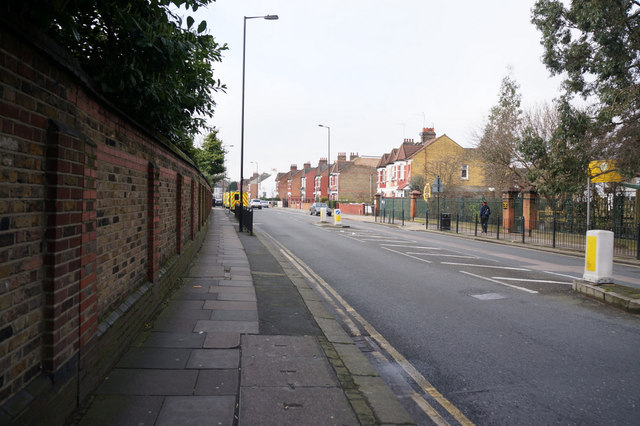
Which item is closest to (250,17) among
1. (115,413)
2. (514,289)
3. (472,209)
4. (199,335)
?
(472,209)

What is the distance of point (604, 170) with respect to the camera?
49.2 ft

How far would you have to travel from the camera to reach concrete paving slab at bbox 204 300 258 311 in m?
6.12

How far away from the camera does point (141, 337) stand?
4613 mm

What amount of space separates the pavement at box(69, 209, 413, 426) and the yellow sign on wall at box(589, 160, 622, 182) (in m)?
13.3

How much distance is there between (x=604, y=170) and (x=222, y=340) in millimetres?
15273

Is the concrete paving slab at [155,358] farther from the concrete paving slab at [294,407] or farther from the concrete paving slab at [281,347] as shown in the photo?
the concrete paving slab at [294,407]

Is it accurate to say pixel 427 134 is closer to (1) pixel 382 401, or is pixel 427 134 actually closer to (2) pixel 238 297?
(2) pixel 238 297

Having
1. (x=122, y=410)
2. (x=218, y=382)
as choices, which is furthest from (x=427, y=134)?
(x=122, y=410)

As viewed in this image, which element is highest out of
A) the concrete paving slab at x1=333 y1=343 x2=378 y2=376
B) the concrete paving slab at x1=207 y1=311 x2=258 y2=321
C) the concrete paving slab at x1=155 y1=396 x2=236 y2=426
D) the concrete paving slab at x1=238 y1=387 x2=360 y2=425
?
the concrete paving slab at x1=155 y1=396 x2=236 y2=426

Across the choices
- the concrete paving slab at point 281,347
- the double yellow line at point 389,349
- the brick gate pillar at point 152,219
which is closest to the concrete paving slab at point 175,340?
the concrete paving slab at point 281,347

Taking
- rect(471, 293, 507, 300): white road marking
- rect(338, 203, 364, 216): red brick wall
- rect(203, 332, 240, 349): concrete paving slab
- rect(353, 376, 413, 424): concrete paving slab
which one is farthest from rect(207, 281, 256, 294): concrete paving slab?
rect(338, 203, 364, 216): red brick wall

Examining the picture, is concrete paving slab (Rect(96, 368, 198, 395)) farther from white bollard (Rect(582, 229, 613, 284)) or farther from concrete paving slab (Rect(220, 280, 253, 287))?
white bollard (Rect(582, 229, 613, 284))

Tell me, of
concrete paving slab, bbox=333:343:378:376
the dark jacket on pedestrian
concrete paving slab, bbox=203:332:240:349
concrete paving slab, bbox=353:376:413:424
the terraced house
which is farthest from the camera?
the terraced house

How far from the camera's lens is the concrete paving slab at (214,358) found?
3.97 metres
